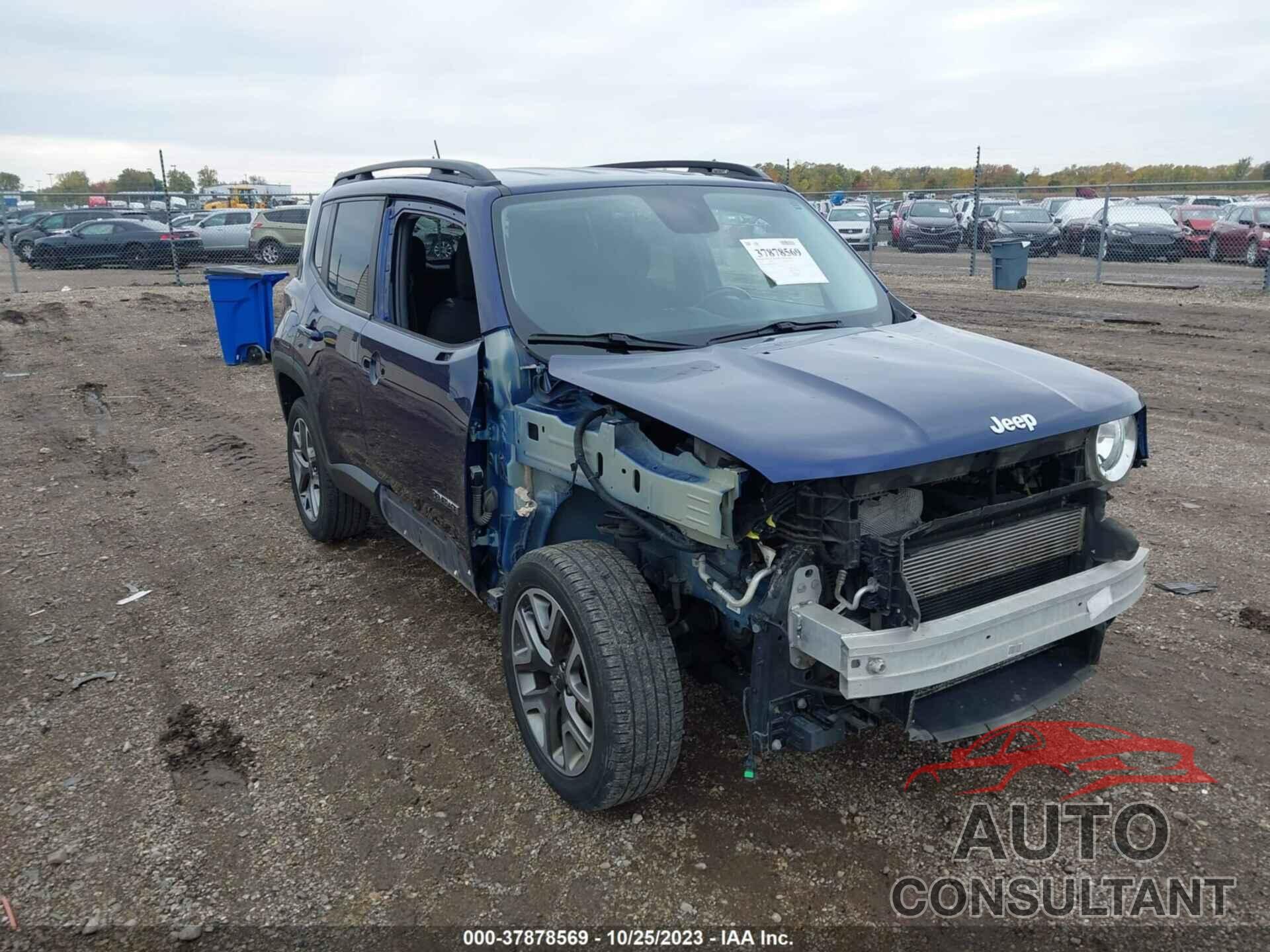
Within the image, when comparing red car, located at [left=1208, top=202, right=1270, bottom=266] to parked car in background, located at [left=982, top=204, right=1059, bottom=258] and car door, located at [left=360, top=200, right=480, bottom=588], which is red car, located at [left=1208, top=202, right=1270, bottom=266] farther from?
car door, located at [left=360, top=200, right=480, bottom=588]

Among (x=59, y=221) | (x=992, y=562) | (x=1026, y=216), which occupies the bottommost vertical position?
(x=992, y=562)

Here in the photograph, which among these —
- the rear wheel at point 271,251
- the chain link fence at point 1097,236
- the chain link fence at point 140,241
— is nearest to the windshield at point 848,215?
the chain link fence at point 1097,236

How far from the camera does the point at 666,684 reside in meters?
2.88

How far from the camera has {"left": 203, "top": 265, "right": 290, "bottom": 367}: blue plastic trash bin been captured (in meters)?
11.1

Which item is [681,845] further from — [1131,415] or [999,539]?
[1131,415]

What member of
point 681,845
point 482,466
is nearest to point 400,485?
point 482,466

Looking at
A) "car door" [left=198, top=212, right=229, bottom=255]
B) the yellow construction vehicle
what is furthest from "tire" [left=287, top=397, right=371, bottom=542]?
the yellow construction vehicle

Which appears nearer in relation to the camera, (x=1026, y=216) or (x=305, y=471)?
(x=305, y=471)

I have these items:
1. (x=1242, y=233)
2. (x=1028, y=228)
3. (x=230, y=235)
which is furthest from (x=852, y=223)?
(x=230, y=235)

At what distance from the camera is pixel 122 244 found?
76.5ft

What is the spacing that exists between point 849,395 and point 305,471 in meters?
3.90

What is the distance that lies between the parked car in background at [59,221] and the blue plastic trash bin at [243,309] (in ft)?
49.2

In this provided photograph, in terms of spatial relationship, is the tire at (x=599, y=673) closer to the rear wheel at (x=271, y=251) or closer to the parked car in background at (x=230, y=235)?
the rear wheel at (x=271, y=251)

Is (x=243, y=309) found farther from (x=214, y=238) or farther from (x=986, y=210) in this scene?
(x=986, y=210)
